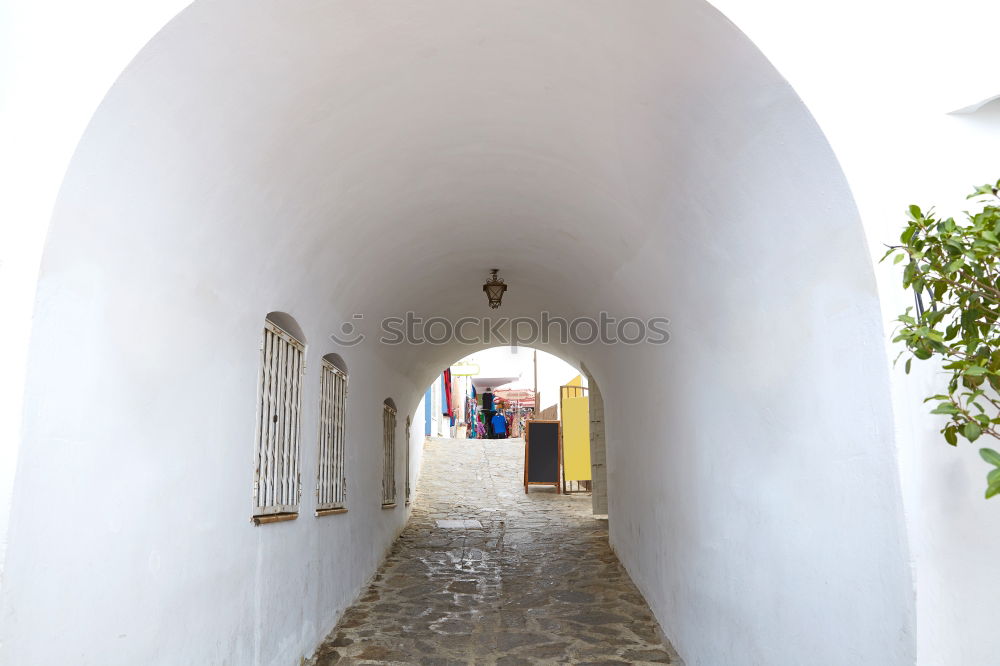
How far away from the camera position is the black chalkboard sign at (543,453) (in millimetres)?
15641

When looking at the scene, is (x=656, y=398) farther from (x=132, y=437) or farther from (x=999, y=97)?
(x=132, y=437)

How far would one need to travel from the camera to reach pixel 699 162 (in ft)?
11.5

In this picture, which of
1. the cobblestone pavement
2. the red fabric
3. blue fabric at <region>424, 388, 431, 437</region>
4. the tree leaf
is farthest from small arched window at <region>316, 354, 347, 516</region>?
the red fabric

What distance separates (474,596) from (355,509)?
1.53m

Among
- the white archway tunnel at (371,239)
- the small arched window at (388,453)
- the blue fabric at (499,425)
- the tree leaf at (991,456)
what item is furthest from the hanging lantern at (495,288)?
the blue fabric at (499,425)

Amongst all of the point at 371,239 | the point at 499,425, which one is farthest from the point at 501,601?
the point at 499,425

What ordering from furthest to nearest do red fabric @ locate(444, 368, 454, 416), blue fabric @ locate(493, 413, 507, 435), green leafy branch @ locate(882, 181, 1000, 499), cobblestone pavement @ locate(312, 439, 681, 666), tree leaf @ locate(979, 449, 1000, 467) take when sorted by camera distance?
red fabric @ locate(444, 368, 454, 416) < blue fabric @ locate(493, 413, 507, 435) < cobblestone pavement @ locate(312, 439, 681, 666) < green leafy branch @ locate(882, 181, 1000, 499) < tree leaf @ locate(979, 449, 1000, 467)

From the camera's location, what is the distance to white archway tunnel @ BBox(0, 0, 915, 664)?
2564 mm

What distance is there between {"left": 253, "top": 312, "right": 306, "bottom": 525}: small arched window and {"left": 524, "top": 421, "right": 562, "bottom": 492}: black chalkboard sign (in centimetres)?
1052

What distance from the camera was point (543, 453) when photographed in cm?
1577

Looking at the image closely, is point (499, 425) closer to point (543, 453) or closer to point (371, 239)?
point (543, 453)

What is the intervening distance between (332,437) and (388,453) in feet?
12.7

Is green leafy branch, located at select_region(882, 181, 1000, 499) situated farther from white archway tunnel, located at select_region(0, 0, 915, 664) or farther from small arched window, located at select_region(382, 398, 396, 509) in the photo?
small arched window, located at select_region(382, 398, 396, 509)

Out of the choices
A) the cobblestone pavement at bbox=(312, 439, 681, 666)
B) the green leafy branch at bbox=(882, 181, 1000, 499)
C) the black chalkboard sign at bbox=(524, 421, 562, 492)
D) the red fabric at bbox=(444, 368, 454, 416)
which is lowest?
the cobblestone pavement at bbox=(312, 439, 681, 666)
